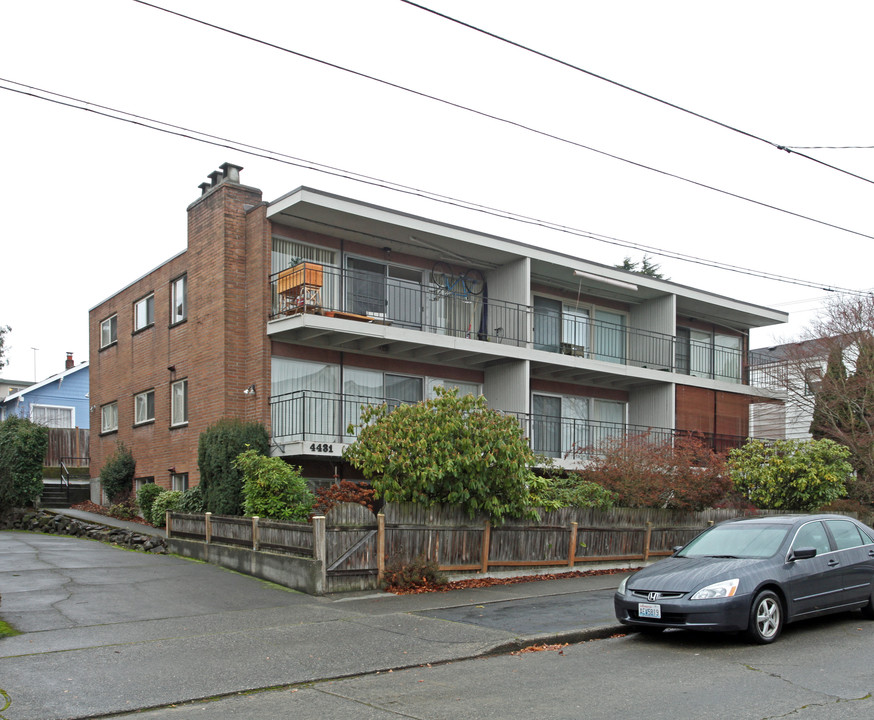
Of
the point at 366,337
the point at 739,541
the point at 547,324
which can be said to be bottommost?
the point at 739,541

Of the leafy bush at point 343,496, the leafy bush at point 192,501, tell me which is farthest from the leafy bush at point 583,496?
the leafy bush at point 192,501

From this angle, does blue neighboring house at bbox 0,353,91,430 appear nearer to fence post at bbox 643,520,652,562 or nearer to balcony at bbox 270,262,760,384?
balcony at bbox 270,262,760,384

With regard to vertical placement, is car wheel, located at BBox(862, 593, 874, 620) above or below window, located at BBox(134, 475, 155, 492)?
below

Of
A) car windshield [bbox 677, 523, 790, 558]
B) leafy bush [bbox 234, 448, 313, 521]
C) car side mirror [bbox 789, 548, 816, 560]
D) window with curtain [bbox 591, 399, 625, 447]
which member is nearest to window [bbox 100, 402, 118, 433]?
leafy bush [bbox 234, 448, 313, 521]

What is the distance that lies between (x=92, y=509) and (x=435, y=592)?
14.9 metres

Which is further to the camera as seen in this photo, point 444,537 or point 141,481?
point 141,481

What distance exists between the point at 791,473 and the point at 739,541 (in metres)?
10.9

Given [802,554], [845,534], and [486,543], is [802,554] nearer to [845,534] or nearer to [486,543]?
[845,534]

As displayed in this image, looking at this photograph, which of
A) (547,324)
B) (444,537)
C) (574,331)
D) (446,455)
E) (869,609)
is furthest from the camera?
(574,331)

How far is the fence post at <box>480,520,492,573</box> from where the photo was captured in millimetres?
14781

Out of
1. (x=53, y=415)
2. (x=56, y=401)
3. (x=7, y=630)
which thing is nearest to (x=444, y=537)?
(x=7, y=630)

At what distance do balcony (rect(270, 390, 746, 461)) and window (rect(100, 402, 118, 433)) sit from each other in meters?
9.28

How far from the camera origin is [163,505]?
66.0ft

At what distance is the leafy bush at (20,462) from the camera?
22641 mm
